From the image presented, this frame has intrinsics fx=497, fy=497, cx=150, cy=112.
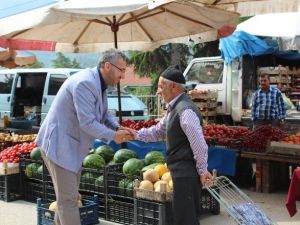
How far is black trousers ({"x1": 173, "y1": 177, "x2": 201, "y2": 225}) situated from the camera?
4266 mm

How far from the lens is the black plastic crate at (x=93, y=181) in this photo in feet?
19.9

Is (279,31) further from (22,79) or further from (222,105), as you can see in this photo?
Result: (22,79)

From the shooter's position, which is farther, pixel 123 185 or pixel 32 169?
pixel 32 169

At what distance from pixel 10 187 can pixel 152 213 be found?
2.70 m

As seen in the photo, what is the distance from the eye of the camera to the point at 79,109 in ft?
13.9

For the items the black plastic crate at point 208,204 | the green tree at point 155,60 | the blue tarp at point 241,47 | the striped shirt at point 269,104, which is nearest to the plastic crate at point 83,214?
the black plastic crate at point 208,204

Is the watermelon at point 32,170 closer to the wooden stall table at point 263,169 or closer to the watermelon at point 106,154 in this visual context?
the watermelon at point 106,154

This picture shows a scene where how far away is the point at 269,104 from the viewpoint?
28.4 ft

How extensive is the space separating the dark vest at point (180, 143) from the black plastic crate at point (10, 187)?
3.57 m

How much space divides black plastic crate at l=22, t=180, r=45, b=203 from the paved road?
10 centimetres

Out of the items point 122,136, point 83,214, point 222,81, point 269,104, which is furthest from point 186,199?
point 222,81

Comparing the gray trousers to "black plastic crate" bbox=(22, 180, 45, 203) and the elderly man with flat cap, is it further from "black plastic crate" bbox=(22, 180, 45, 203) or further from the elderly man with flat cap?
"black plastic crate" bbox=(22, 180, 45, 203)

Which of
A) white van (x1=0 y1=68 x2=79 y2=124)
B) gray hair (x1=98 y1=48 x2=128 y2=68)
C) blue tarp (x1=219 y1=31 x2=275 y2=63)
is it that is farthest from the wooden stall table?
white van (x1=0 y1=68 x2=79 y2=124)

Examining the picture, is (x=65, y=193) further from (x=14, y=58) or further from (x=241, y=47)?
(x=14, y=58)
